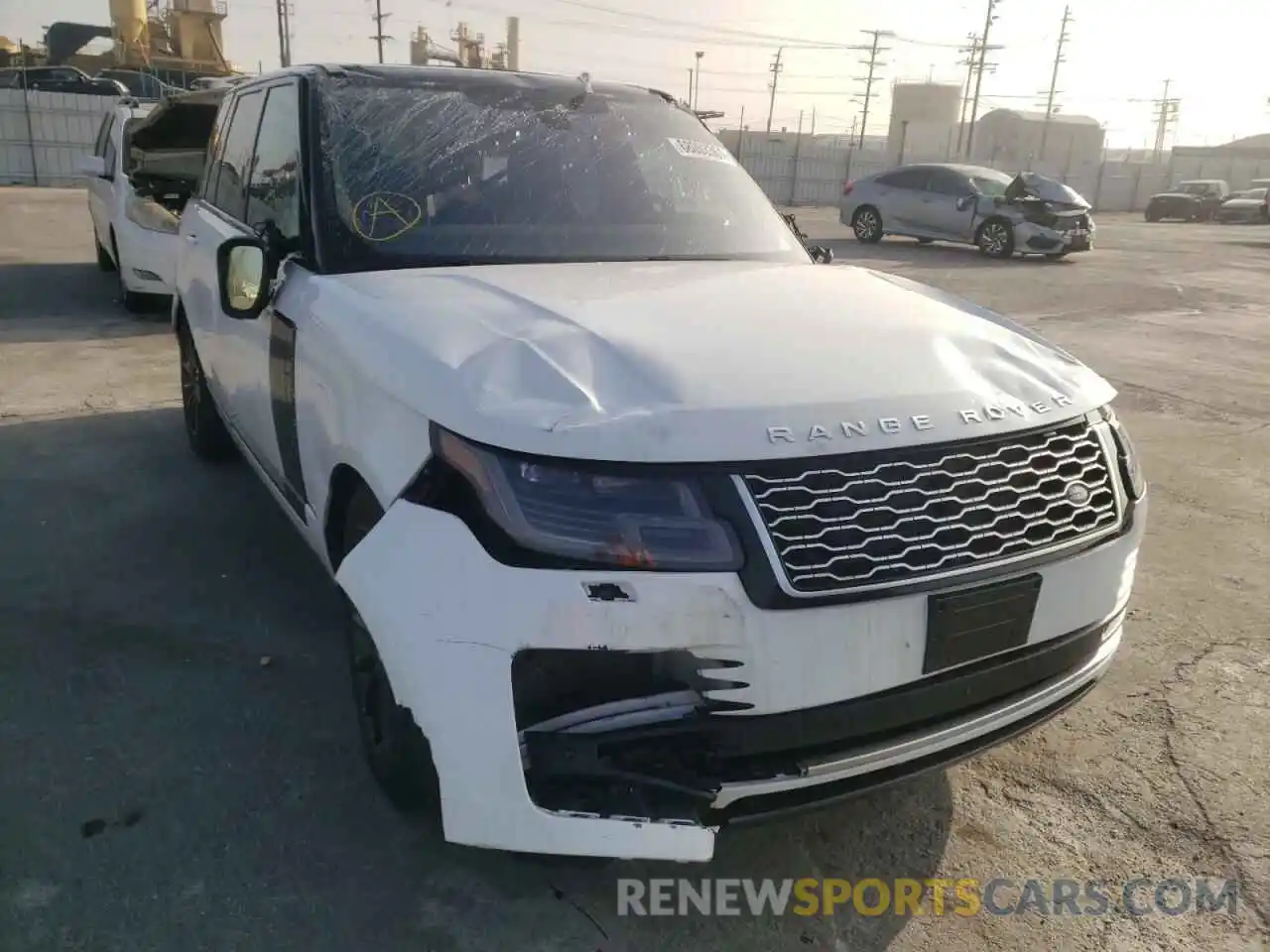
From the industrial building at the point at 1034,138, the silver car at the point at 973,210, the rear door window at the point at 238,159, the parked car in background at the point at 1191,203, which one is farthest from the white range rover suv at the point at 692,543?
the industrial building at the point at 1034,138

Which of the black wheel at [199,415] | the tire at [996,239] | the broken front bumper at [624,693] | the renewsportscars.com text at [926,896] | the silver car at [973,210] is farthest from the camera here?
the tire at [996,239]

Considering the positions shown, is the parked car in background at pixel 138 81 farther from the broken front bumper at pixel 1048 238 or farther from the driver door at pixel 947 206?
the broken front bumper at pixel 1048 238

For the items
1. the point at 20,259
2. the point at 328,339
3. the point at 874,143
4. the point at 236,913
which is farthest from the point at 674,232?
the point at 874,143

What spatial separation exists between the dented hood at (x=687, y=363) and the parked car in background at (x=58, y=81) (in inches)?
1134

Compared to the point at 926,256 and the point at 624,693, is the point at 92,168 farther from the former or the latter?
the point at 926,256

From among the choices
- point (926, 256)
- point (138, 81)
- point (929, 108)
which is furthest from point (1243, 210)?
point (929, 108)

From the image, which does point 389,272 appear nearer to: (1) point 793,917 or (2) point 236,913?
(2) point 236,913

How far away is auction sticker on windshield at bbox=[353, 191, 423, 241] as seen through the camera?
3.00 m

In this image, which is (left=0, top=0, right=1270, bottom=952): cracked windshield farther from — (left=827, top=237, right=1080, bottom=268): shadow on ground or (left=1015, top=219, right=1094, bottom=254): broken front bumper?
(left=1015, top=219, right=1094, bottom=254): broken front bumper

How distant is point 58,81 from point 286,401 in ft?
97.9

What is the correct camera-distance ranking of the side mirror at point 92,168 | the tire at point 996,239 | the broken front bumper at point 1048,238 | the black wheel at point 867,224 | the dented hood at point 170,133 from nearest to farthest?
1. the dented hood at point 170,133
2. the side mirror at point 92,168
3. the broken front bumper at point 1048,238
4. the tire at point 996,239
5. the black wheel at point 867,224

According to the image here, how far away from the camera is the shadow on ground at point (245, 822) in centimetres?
218

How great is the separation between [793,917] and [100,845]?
5.32 ft

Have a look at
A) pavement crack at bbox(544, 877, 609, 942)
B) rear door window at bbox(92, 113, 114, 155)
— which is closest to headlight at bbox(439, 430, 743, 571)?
pavement crack at bbox(544, 877, 609, 942)
